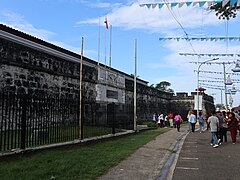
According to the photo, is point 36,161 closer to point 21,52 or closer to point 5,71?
point 5,71

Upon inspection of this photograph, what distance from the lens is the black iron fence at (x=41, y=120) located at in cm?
847

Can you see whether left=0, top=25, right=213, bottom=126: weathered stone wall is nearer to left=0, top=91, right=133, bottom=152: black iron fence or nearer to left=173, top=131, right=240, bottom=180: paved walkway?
left=0, top=91, right=133, bottom=152: black iron fence

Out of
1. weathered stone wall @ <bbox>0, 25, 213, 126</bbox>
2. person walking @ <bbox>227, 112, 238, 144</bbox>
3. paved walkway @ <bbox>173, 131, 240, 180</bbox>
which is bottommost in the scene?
paved walkway @ <bbox>173, 131, 240, 180</bbox>

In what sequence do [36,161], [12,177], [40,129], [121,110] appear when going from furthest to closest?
[121,110] → [40,129] → [36,161] → [12,177]

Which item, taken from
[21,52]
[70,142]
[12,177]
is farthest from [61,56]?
[12,177]

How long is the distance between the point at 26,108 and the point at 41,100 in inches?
31.4

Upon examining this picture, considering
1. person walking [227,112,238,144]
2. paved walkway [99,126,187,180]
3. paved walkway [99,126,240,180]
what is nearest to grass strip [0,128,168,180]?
paved walkway [99,126,187,180]

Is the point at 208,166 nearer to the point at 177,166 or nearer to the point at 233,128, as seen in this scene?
the point at 177,166

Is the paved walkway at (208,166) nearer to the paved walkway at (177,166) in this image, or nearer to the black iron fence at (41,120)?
the paved walkway at (177,166)

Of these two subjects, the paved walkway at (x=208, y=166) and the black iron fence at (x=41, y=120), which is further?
the black iron fence at (x=41, y=120)

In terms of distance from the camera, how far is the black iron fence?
27.8 feet

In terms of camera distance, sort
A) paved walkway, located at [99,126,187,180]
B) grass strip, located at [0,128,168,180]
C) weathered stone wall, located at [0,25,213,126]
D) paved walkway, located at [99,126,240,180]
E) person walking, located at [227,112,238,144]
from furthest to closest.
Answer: person walking, located at [227,112,238,144] → weathered stone wall, located at [0,25,213,126] → paved walkway, located at [99,126,240,180] → paved walkway, located at [99,126,187,180] → grass strip, located at [0,128,168,180]

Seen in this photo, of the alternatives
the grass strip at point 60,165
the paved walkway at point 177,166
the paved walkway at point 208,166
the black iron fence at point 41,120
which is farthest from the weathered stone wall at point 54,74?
the paved walkway at point 208,166

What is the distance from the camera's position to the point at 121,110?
56.1ft
